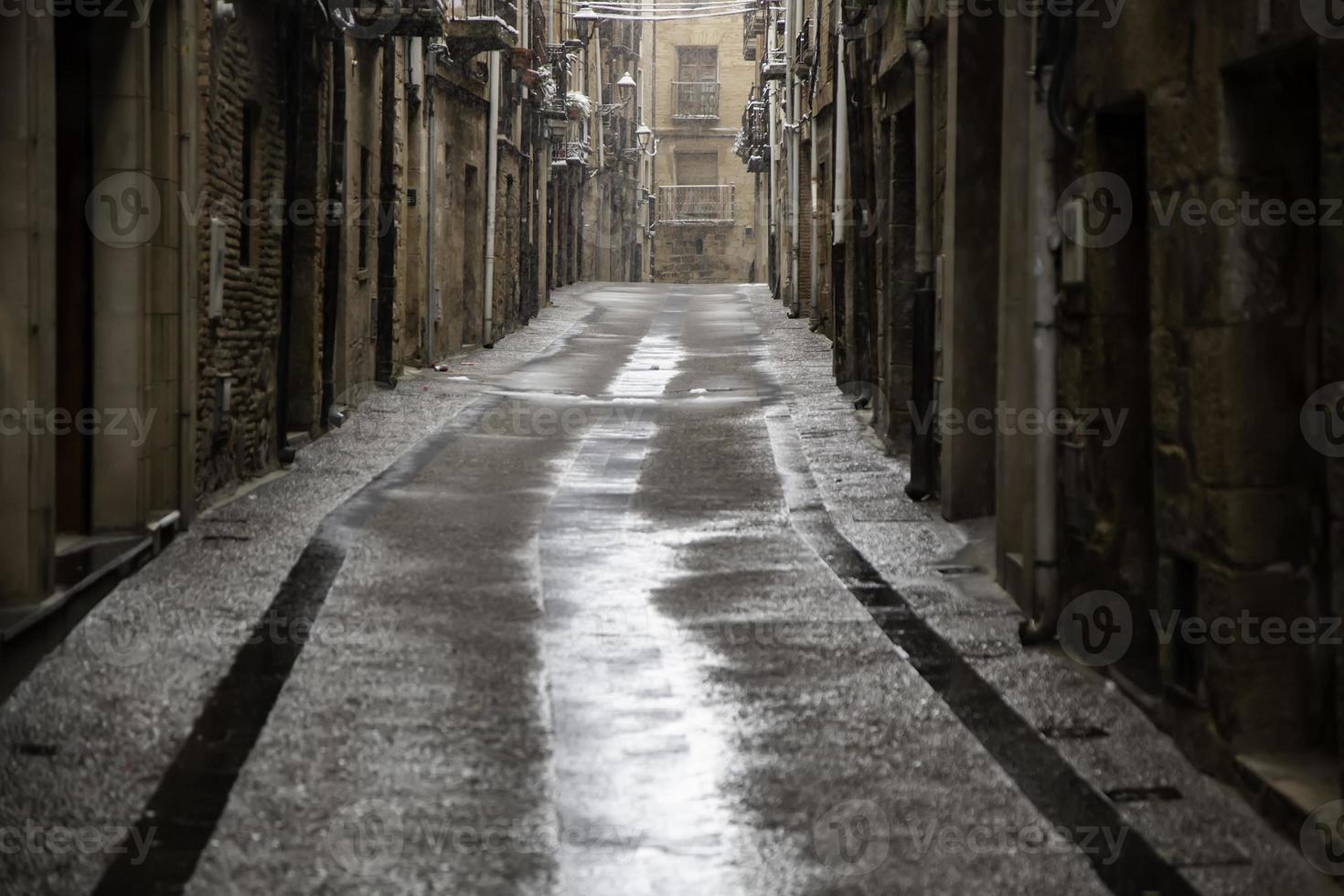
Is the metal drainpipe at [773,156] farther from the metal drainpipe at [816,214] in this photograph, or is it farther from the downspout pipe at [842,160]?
the downspout pipe at [842,160]

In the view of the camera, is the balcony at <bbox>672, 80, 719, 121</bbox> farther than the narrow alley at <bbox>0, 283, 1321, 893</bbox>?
Yes

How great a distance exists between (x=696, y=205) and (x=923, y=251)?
51757 millimetres

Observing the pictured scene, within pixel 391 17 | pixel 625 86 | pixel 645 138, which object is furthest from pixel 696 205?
pixel 391 17

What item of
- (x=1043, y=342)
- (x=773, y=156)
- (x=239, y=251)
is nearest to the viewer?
(x=1043, y=342)

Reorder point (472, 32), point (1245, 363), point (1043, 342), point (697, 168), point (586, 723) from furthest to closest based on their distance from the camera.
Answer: point (697, 168) → point (472, 32) → point (1043, 342) → point (586, 723) → point (1245, 363)

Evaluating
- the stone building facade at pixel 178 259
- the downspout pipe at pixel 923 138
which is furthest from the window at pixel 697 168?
the downspout pipe at pixel 923 138

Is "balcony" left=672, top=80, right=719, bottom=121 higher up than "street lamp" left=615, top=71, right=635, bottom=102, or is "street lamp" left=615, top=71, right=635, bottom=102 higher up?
"balcony" left=672, top=80, right=719, bottom=121

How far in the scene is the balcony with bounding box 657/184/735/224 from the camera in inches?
2409

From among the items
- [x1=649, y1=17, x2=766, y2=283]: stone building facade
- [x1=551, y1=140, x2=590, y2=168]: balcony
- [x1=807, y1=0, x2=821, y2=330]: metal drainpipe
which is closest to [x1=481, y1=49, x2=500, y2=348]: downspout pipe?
[x1=807, y1=0, x2=821, y2=330]: metal drainpipe

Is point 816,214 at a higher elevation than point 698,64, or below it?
below

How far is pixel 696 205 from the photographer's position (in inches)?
2437

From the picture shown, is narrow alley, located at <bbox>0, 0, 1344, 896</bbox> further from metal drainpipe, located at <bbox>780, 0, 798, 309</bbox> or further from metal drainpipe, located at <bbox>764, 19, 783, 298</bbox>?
metal drainpipe, located at <bbox>764, 19, 783, 298</bbox>

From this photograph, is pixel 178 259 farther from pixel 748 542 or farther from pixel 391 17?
pixel 391 17

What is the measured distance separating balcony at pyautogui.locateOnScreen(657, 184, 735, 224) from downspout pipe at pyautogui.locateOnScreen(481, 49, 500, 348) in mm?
36545
